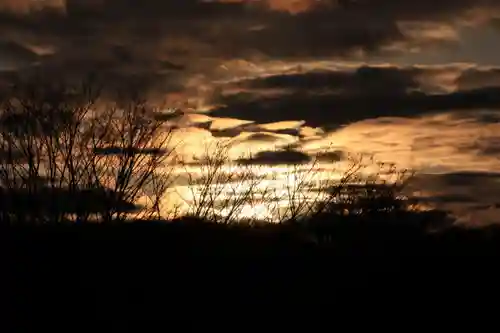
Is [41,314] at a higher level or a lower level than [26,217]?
lower

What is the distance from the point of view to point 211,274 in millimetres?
21938

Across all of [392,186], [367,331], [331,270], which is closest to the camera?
[367,331]

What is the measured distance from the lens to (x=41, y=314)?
18156 millimetres

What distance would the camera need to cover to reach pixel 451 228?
3139 centimetres

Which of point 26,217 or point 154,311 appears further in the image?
point 26,217

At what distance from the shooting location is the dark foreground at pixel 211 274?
62.1 ft

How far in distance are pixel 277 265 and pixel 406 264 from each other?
11.2ft

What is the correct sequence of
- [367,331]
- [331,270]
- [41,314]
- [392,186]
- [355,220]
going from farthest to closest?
[392,186] → [355,220] → [331,270] → [367,331] → [41,314]

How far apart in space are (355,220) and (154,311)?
1539 centimetres

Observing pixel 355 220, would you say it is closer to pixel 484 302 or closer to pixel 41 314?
pixel 484 302

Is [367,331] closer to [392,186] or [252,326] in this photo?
[252,326]

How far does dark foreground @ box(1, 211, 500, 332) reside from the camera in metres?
18.9

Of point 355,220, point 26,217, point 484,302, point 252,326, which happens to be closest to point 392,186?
point 355,220

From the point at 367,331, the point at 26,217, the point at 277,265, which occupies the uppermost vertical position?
the point at 26,217
